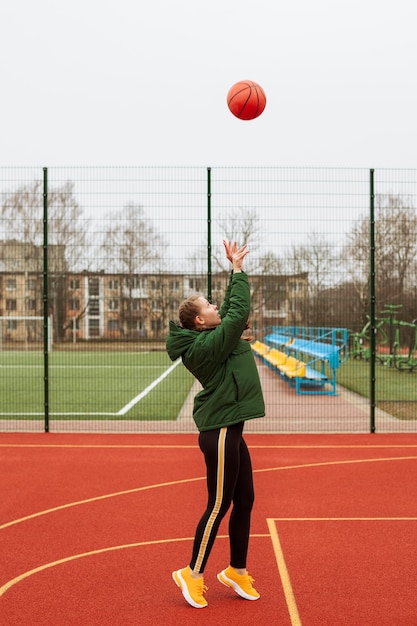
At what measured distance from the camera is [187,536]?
504 cm

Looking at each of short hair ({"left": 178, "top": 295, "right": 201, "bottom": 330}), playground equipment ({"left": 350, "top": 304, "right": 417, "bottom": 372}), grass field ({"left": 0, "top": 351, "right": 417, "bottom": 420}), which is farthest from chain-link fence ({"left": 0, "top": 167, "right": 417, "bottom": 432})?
playground equipment ({"left": 350, "top": 304, "right": 417, "bottom": 372})

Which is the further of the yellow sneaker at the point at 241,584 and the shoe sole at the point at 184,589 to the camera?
the yellow sneaker at the point at 241,584

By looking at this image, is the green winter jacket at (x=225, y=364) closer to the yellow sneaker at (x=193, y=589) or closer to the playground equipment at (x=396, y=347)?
the yellow sneaker at (x=193, y=589)

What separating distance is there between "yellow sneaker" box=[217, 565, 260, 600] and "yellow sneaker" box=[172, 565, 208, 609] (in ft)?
0.49

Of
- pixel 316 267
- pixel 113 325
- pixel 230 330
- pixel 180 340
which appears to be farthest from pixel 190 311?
pixel 113 325

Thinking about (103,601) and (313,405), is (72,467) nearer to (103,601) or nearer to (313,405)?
(103,601)

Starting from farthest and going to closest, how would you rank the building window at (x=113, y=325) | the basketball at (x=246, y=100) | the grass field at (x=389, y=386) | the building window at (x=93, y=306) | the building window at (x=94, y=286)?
the grass field at (x=389, y=386), the building window at (x=113, y=325), the building window at (x=94, y=286), the building window at (x=93, y=306), the basketball at (x=246, y=100)

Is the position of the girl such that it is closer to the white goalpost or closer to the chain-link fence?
the chain-link fence

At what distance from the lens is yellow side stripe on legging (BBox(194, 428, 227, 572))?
146 inches

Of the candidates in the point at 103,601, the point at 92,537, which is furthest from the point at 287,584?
the point at 92,537

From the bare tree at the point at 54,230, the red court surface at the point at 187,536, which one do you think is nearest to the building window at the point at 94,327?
the bare tree at the point at 54,230

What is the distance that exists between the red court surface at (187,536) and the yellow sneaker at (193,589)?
55 mm

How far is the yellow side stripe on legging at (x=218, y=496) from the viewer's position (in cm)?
372

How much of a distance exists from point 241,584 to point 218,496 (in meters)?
0.56
